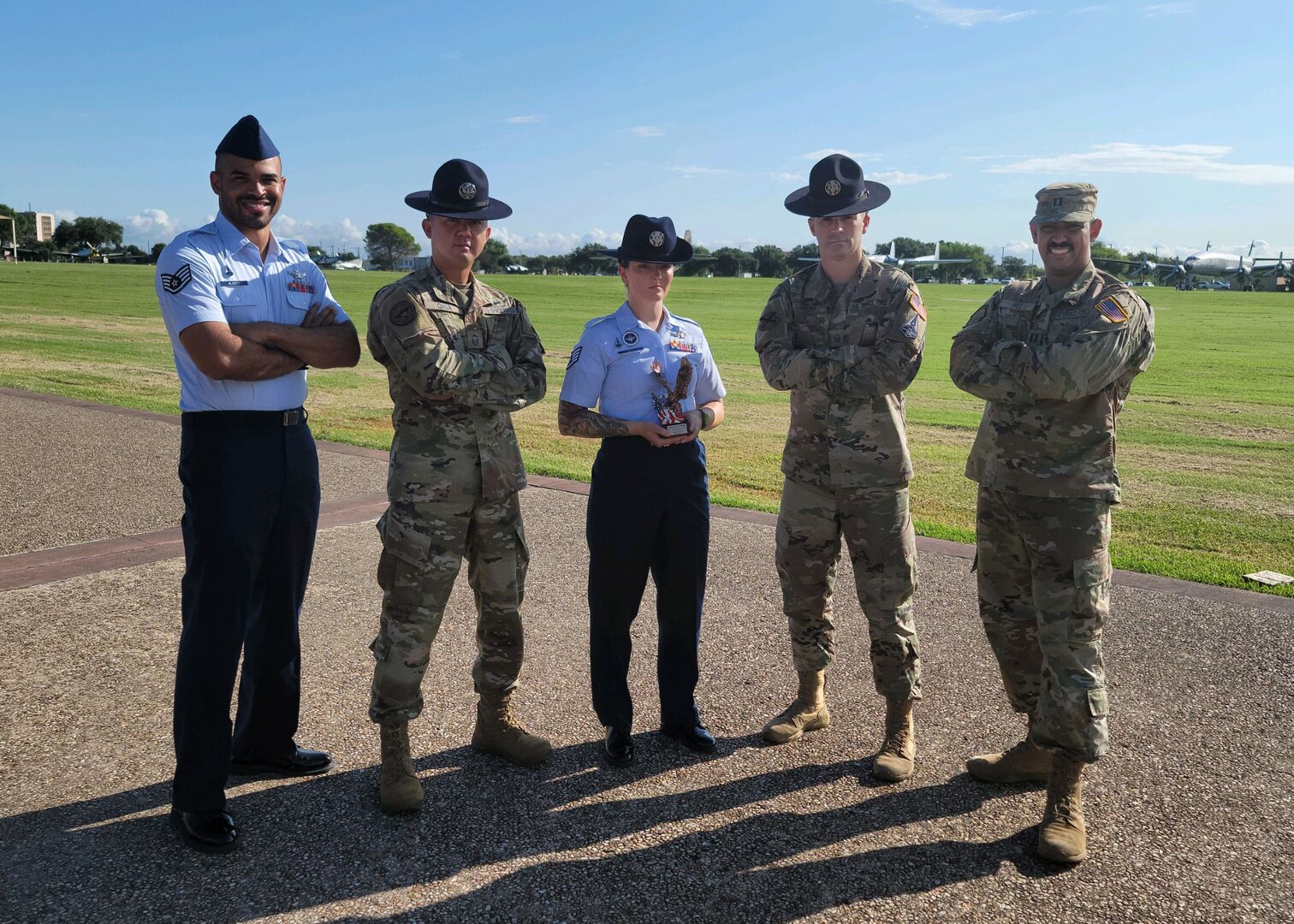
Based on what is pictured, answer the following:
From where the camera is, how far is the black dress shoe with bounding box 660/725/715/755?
429cm

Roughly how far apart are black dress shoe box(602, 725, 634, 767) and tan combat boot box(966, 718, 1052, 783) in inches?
56.4

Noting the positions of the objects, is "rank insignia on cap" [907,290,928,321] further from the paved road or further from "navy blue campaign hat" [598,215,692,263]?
the paved road

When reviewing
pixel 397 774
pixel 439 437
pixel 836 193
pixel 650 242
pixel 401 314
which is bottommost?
pixel 397 774

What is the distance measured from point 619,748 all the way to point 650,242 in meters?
2.11

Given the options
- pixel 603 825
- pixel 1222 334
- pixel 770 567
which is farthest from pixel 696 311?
pixel 603 825

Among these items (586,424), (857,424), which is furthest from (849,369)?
(586,424)

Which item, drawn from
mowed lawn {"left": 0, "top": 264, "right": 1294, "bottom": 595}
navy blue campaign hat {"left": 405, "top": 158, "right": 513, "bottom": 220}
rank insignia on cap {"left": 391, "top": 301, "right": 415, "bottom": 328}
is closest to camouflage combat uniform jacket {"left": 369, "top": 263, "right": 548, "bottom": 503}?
rank insignia on cap {"left": 391, "top": 301, "right": 415, "bottom": 328}

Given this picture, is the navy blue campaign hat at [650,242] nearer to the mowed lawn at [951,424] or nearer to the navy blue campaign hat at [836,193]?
the navy blue campaign hat at [836,193]

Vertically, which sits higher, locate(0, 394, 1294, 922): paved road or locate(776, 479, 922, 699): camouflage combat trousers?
locate(776, 479, 922, 699): camouflage combat trousers

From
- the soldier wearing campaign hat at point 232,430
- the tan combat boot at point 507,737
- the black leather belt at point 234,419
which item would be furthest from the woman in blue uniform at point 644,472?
the black leather belt at point 234,419

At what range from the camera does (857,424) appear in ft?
13.8

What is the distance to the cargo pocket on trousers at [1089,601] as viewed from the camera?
3723mm

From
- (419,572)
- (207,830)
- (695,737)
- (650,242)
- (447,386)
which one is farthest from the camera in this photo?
(695,737)

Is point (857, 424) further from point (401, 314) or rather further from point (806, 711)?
point (401, 314)
